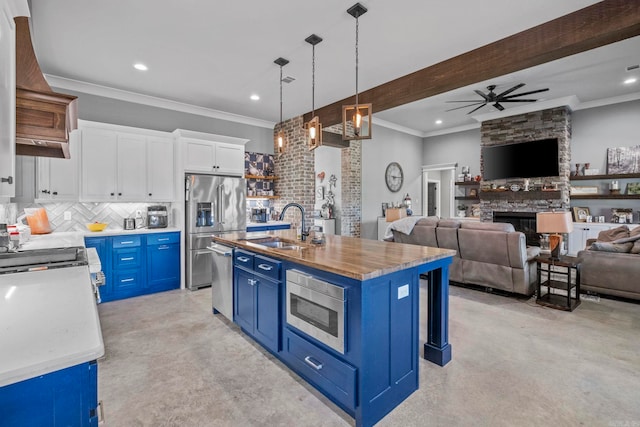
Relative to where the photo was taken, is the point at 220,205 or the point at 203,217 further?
the point at 220,205

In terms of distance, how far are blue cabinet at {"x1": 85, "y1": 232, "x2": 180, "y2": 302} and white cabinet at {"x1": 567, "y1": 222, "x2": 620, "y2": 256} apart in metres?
7.08

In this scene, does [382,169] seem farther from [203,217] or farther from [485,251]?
[203,217]

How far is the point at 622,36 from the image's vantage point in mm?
2791

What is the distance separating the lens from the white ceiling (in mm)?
2787

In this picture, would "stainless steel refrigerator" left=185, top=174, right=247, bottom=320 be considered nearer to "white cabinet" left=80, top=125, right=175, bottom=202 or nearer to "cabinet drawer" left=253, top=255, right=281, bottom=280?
"white cabinet" left=80, top=125, right=175, bottom=202

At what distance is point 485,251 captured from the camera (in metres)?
4.05

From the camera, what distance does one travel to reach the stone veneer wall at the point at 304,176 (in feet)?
19.3

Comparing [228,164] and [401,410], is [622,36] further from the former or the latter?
[228,164]

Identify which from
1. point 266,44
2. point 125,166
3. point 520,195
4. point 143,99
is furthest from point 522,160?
point 125,166

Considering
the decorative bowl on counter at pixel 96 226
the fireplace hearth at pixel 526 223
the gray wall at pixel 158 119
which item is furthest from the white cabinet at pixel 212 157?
the fireplace hearth at pixel 526 223

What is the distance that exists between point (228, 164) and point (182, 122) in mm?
1077

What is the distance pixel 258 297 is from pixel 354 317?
3.84 ft

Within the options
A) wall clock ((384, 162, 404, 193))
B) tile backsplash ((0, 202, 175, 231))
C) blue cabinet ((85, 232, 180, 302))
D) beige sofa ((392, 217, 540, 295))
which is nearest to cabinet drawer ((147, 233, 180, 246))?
blue cabinet ((85, 232, 180, 302))

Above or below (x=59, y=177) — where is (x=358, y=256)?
below
